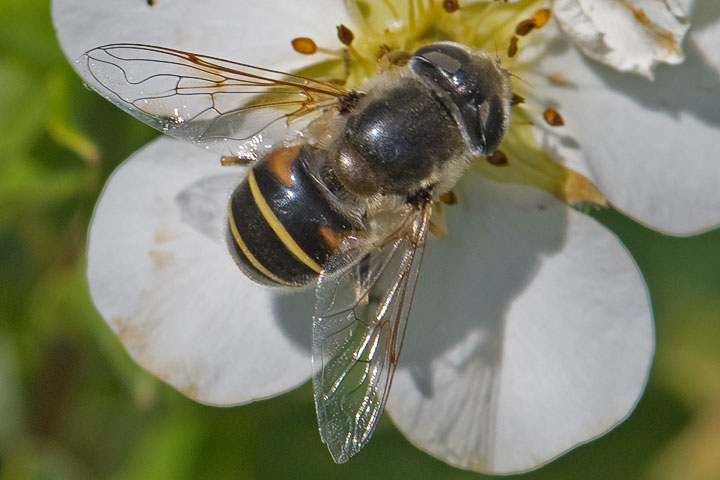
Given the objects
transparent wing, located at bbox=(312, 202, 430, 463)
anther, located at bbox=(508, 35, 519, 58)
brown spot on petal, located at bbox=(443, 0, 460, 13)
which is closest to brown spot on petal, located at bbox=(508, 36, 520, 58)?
anther, located at bbox=(508, 35, 519, 58)

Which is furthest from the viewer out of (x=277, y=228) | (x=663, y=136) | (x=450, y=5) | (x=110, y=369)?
(x=110, y=369)

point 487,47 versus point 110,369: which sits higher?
point 487,47

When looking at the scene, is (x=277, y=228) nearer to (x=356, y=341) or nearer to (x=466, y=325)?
(x=356, y=341)

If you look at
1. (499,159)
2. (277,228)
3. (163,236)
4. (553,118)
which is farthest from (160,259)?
(553,118)

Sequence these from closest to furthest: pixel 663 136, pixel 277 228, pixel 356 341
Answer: pixel 277 228 < pixel 356 341 < pixel 663 136

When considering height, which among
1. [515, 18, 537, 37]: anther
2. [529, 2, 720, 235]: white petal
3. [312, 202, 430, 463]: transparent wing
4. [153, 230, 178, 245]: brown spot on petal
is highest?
[515, 18, 537, 37]: anther

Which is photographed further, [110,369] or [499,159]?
[110,369]

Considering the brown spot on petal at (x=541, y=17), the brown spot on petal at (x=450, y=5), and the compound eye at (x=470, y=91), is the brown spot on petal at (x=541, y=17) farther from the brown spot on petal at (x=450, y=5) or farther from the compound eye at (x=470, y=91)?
the compound eye at (x=470, y=91)

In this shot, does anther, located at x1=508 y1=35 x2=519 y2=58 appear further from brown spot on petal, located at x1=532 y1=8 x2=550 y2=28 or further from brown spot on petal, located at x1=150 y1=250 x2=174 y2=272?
brown spot on petal, located at x1=150 y1=250 x2=174 y2=272
